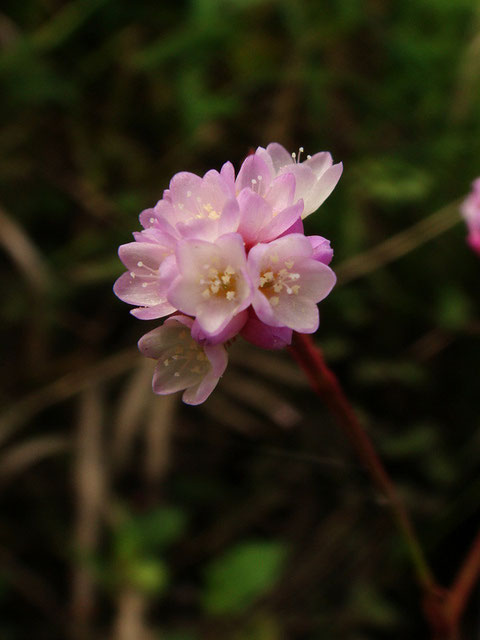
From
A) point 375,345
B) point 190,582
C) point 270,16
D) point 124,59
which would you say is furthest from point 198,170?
point 190,582

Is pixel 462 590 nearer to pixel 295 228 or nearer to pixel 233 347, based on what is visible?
pixel 295 228

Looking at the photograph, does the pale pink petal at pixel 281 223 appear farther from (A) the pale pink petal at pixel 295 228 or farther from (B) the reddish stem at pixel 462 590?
(B) the reddish stem at pixel 462 590

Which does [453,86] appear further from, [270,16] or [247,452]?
[247,452]

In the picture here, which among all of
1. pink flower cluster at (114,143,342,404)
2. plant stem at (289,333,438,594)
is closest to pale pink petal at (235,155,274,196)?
pink flower cluster at (114,143,342,404)

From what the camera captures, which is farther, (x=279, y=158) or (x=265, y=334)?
(x=279, y=158)

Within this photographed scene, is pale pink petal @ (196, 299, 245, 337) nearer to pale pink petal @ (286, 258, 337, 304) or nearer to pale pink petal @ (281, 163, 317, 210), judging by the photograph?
pale pink petal @ (286, 258, 337, 304)

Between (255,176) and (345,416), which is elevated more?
(255,176)

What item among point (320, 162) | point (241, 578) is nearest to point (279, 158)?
point (320, 162)

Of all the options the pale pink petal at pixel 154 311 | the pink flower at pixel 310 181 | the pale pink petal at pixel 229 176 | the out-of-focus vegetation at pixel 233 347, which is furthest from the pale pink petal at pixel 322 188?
the out-of-focus vegetation at pixel 233 347
